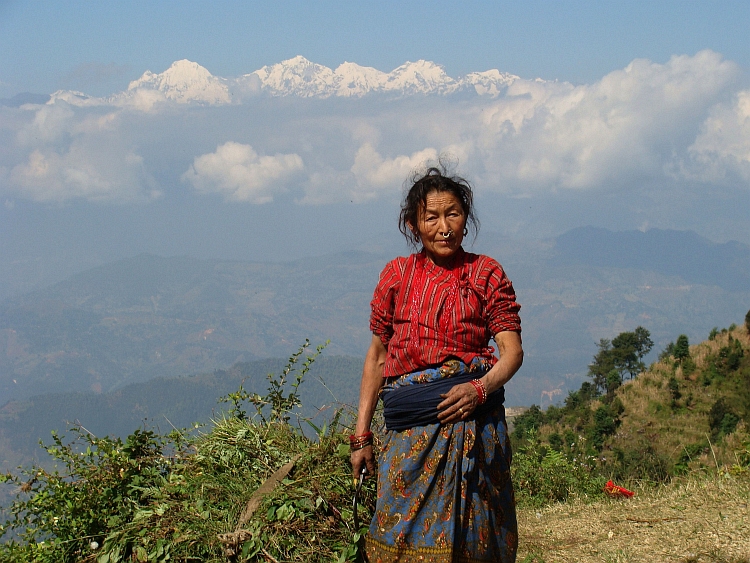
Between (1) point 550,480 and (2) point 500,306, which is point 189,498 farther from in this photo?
(1) point 550,480

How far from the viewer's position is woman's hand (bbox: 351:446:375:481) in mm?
3500

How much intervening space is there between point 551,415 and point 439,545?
34.3m

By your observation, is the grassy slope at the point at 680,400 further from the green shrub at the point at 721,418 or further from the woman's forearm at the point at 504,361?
the woman's forearm at the point at 504,361

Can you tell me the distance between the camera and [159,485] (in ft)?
14.7

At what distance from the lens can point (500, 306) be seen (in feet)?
10.7

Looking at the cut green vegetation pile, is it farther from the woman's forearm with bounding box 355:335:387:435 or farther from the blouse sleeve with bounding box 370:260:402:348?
the blouse sleeve with bounding box 370:260:402:348

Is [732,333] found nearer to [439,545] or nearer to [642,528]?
[642,528]

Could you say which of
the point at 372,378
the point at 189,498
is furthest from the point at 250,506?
the point at 372,378

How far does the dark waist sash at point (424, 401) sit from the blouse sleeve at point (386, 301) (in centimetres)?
33

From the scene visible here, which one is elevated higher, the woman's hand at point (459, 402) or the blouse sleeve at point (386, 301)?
the blouse sleeve at point (386, 301)

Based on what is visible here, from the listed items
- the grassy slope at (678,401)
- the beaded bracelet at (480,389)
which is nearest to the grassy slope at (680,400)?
the grassy slope at (678,401)

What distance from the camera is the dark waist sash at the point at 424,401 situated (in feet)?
10.4

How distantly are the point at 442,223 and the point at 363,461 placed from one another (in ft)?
4.05

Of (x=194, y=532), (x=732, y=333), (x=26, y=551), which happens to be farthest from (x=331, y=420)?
(x=732, y=333)
